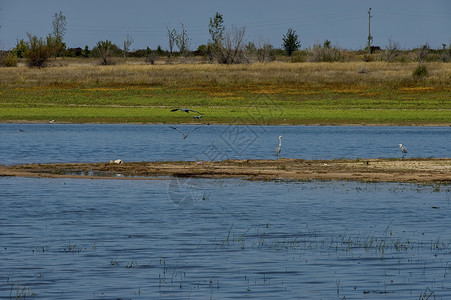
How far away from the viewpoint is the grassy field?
56.8m

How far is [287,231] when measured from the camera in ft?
59.4

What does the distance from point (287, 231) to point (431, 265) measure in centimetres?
419

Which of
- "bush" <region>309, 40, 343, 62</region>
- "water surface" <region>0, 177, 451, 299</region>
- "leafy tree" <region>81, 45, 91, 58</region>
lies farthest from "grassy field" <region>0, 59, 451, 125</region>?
"leafy tree" <region>81, 45, 91, 58</region>

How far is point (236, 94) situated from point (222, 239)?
55914 millimetres

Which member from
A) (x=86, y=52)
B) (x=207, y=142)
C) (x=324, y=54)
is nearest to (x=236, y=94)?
(x=207, y=142)

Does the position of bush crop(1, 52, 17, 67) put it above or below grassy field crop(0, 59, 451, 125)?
above

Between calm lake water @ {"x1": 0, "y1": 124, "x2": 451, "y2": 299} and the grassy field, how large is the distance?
2787 cm

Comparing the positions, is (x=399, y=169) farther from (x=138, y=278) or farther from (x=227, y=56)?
(x=227, y=56)

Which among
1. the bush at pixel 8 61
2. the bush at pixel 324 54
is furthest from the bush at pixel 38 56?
the bush at pixel 324 54

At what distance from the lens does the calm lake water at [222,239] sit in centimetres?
1309

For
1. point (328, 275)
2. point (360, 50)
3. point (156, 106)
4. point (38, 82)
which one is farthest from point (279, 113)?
point (360, 50)

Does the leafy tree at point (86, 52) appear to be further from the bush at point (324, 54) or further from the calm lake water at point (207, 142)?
the calm lake water at point (207, 142)

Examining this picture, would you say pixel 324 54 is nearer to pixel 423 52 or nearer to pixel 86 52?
pixel 423 52

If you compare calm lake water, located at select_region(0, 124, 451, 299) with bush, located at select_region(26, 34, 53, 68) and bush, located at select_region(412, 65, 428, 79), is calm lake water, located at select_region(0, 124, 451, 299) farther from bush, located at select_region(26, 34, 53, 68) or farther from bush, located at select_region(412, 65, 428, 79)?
bush, located at select_region(26, 34, 53, 68)
